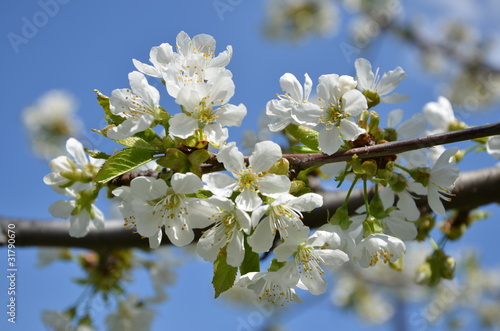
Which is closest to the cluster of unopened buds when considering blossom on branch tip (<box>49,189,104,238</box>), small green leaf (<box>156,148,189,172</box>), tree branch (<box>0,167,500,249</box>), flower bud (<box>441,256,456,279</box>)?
small green leaf (<box>156,148,189,172</box>)

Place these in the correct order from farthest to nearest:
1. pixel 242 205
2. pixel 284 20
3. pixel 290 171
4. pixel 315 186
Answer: pixel 284 20 → pixel 315 186 → pixel 290 171 → pixel 242 205

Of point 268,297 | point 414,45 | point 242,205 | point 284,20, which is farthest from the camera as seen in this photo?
point 284,20

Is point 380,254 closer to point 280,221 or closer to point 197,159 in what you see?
point 280,221

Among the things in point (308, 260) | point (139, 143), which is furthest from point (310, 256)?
point (139, 143)

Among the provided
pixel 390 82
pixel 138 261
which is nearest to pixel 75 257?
pixel 138 261

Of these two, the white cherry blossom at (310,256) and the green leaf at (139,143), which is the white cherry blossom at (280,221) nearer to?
the white cherry blossom at (310,256)

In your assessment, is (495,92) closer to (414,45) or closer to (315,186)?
(414,45)
